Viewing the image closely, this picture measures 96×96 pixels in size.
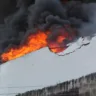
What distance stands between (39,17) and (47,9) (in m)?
0.62

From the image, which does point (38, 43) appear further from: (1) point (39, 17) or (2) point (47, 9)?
(2) point (47, 9)

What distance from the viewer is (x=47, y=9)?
19594 mm

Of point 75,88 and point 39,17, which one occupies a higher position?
point 39,17

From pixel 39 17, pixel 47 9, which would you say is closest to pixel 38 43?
pixel 39 17

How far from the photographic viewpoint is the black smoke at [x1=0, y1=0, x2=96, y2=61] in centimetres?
1872

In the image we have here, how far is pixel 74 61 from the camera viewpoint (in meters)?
13.4

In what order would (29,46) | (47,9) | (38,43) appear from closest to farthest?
(38,43) < (29,46) < (47,9)

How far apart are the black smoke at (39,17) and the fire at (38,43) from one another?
56cm

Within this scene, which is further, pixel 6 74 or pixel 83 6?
pixel 83 6

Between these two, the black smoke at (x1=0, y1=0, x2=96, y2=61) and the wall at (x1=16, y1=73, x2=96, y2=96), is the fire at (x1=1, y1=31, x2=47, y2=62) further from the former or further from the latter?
the wall at (x1=16, y1=73, x2=96, y2=96)

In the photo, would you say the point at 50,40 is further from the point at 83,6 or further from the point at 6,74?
the point at 83,6

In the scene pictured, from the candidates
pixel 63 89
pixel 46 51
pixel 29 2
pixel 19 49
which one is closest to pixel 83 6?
pixel 29 2

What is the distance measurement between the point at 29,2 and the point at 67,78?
9533 mm

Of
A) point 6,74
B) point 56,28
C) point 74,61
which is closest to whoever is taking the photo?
point 74,61
